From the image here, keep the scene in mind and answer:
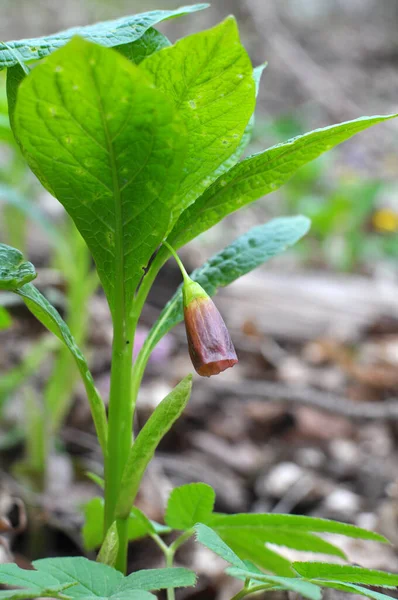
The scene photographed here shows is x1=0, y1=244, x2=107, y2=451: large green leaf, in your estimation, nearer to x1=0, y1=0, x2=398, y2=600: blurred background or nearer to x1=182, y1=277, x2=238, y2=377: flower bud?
x1=182, y1=277, x2=238, y2=377: flower bud

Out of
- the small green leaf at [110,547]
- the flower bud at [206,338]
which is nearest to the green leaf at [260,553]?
the small green leaf at [110,547]

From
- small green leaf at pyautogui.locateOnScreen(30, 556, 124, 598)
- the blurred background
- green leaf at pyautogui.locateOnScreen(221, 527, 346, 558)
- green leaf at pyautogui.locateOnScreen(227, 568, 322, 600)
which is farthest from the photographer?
the blurred background

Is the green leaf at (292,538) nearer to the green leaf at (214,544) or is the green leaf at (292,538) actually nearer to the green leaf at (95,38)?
the green leaf at (214,544)

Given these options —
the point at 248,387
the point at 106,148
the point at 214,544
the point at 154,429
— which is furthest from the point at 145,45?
the point at 248,387

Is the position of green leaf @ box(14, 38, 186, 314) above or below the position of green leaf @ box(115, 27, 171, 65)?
below

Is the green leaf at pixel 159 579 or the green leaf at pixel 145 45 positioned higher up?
the green leaf at pixel 145 45

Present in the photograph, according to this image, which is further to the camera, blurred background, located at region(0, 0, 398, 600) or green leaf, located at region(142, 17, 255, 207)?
blurred background, located at region(0, 0, 398, 600)

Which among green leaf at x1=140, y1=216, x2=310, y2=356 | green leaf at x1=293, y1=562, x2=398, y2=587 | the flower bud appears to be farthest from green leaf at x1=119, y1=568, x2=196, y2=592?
green leaf at x1=140, y1=216, x2=310, y2=356
